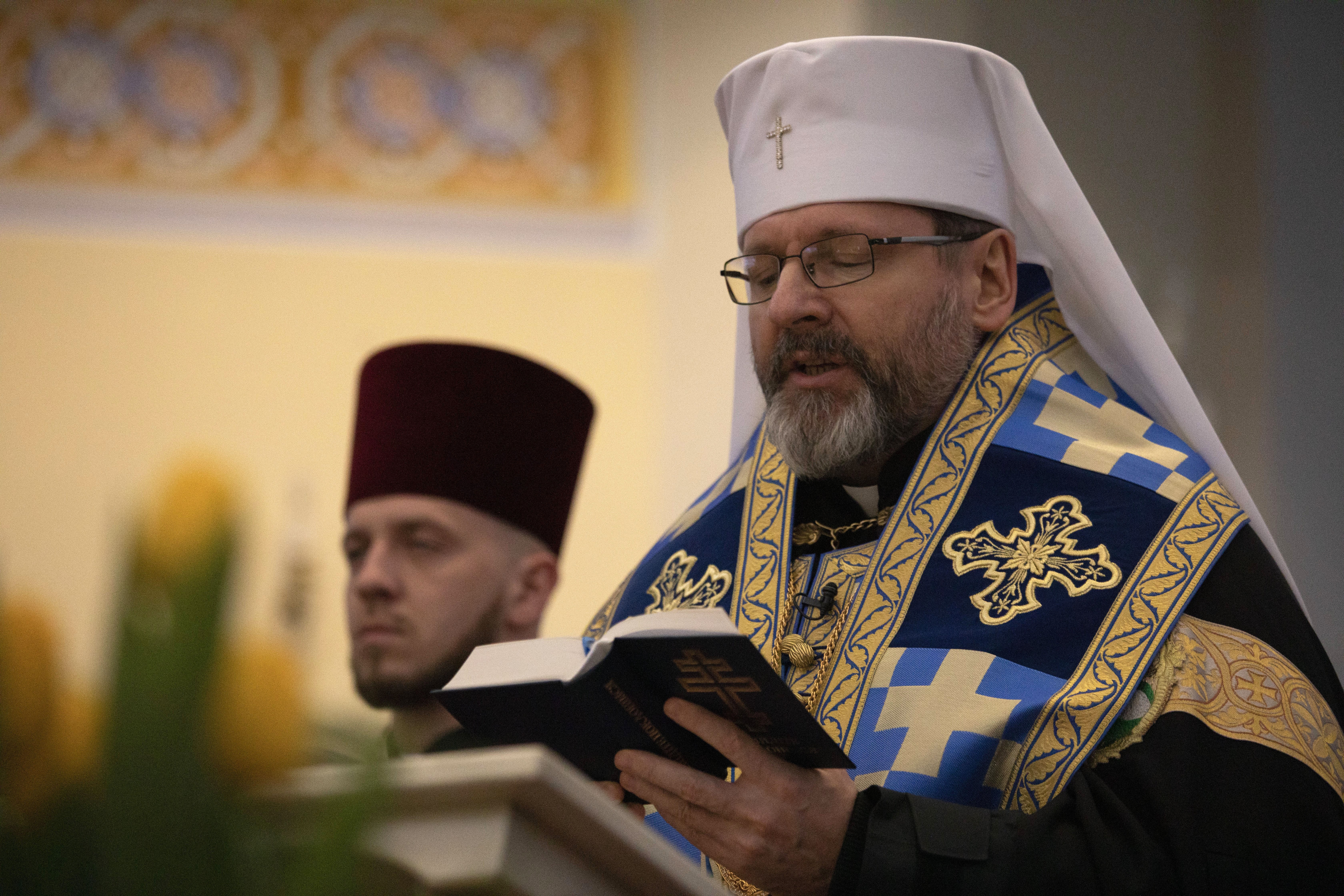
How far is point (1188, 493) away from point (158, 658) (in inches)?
90.9

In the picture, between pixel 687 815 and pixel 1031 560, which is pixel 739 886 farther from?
pixel 1031 560

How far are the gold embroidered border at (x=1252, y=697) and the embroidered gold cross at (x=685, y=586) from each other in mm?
937

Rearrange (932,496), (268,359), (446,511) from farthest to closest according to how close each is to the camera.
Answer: (268,359), (446,511), (932,496)

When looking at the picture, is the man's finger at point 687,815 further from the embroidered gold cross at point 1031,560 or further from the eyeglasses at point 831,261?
the eyeglasses at point 831,261

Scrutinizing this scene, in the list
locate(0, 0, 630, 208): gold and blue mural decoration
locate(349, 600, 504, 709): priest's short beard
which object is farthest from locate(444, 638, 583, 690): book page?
locate(0, 0, 630, 208): gold and blue mural decoration

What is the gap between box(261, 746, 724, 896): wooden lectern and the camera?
99cm

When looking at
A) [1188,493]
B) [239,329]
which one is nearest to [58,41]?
[239,329]

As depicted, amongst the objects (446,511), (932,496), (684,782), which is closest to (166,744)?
(684,782)

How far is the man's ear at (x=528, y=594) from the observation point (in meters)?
4.13

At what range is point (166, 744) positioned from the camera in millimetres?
658

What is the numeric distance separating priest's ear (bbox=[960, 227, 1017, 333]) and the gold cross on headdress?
445mm

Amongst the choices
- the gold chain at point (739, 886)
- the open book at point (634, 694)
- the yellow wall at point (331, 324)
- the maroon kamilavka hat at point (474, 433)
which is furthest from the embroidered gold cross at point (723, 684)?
the yellow wall at point (331, 324)

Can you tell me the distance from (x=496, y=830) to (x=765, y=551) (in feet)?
6.46

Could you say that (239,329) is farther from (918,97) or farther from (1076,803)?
(1076,803)
